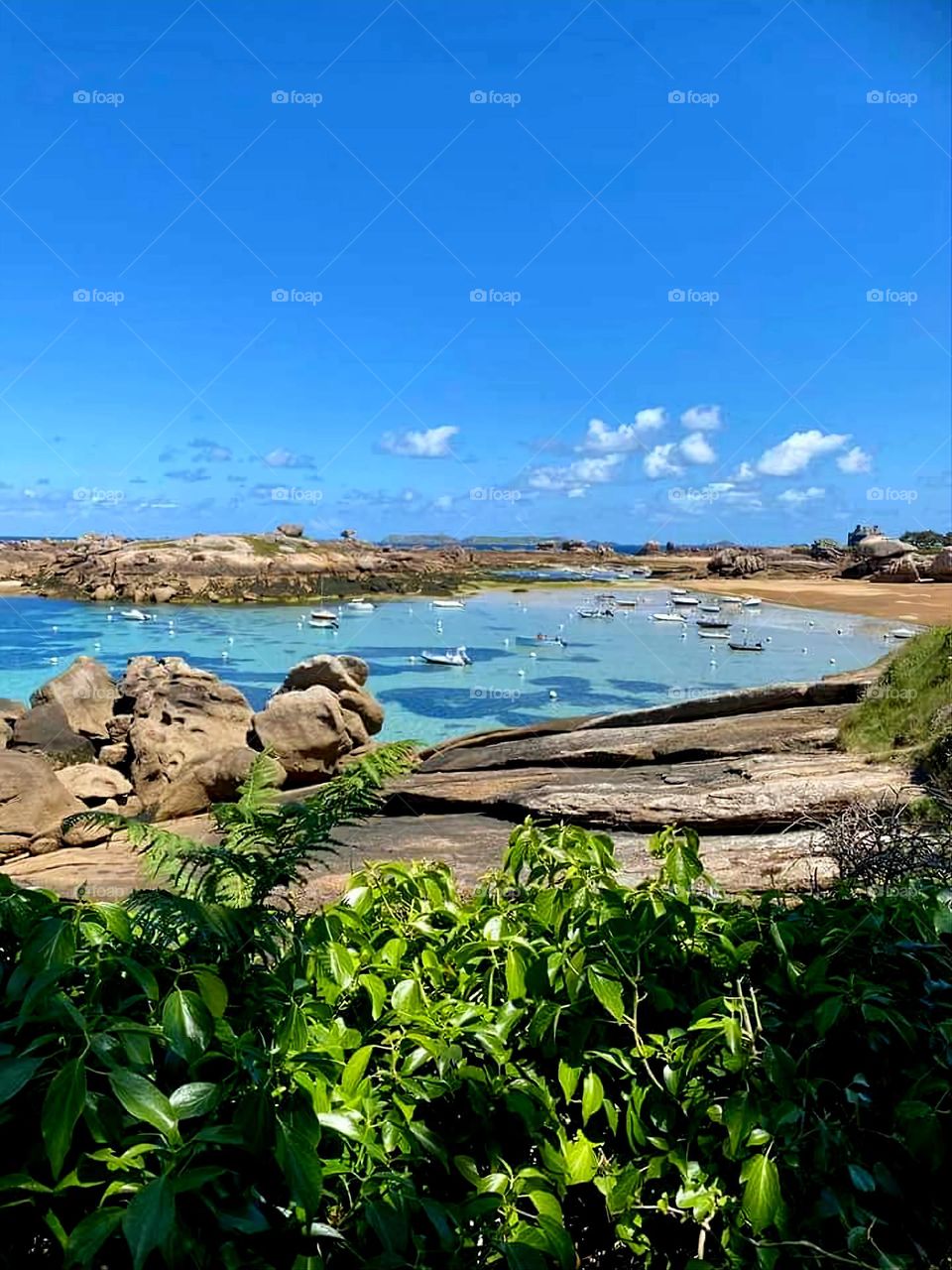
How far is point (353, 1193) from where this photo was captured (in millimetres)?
1299

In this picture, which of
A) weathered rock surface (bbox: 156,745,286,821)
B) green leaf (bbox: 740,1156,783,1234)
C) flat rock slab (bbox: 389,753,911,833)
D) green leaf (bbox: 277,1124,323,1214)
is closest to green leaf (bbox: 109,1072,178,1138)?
green leaf (bbox: 277,1124,323,1214)

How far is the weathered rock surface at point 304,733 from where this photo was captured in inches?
521

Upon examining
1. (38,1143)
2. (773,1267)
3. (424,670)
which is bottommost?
(424,670)

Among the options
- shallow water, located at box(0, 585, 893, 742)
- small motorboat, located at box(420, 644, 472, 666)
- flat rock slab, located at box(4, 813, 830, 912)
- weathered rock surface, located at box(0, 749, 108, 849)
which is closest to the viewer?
flat rock slab, located at box(4, 813, 830, 912)

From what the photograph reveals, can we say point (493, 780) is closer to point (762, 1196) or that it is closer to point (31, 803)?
point (31, 803)

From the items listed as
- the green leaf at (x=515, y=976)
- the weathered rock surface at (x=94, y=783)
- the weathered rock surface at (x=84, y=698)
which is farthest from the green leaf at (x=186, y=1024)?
the weathered rock surface at (x=84, y=698)

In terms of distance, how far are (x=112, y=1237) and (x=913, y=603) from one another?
48.2ft

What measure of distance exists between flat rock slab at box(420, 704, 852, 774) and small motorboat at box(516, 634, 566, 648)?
18997 mm

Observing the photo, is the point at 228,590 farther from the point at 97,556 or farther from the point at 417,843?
the point at 417,843

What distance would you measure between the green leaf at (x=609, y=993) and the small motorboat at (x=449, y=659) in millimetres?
22672

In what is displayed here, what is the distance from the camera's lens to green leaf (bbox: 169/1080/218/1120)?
1111 millimetres

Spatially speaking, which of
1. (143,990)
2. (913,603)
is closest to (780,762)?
(143,990)

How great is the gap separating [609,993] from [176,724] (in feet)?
41.9

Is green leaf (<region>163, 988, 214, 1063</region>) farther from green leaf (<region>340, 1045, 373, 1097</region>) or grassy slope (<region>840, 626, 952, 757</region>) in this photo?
grassy slope (<region>840, 626, 952, 757</region>)
